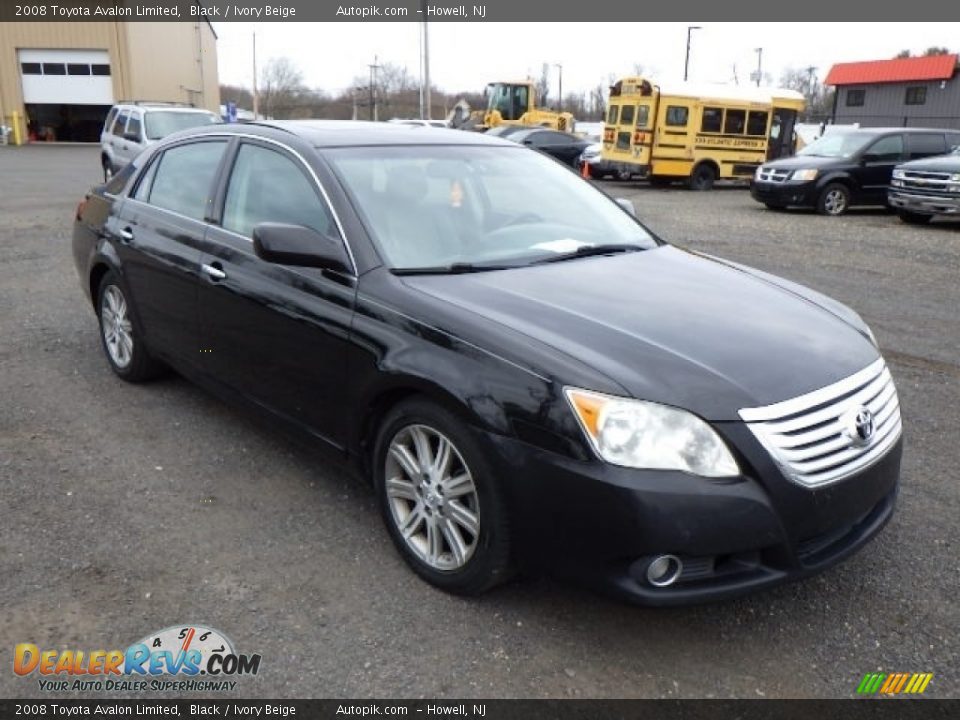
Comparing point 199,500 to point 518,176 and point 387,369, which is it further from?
point 518,176

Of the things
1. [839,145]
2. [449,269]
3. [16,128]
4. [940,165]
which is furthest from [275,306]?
[16,128]

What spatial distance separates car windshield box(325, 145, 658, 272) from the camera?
3551 millimetres

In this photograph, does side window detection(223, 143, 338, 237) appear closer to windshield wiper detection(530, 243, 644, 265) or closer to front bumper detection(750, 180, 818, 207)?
windshield wiper detection(530, 243, 644, 265)

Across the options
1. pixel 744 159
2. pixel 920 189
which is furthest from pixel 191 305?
pixel 744 159

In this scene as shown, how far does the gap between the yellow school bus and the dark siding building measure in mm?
26404

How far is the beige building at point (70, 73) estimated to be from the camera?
41.7 m

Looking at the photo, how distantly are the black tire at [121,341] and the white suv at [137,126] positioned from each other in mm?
11718

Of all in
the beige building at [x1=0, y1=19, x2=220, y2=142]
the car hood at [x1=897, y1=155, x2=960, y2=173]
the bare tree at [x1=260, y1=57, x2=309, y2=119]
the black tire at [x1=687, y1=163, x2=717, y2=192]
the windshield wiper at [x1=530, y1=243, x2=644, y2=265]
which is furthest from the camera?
the bare tree at [x1=260, y1=57, x2=309, y2=119]

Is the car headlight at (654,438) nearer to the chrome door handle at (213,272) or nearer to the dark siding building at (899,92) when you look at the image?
the chrome door handle at (213,272)

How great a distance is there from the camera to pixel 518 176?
429 cm

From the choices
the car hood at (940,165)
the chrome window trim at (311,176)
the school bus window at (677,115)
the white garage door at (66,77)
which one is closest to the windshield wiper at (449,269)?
the chrome window trim at (311,176)

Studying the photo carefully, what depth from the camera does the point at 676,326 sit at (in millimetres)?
3033

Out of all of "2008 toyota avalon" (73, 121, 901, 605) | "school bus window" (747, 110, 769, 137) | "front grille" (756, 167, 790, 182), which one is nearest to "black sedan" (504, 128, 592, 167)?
"school bus window" (747, 110, 769, 137)

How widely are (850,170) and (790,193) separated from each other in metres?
1.16
